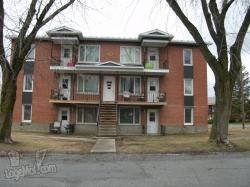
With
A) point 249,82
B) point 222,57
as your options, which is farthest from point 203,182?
point 249,82

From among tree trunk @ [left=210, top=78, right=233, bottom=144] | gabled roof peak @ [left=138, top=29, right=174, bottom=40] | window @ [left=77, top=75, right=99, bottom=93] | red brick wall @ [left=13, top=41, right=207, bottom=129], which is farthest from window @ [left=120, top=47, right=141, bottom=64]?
tree trunk @ [left=210, top=78, right=233, bottom=144]

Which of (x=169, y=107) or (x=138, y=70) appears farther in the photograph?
(x=169, y=107)

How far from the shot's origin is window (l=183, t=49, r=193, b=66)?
32.2m

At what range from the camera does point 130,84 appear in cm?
3134

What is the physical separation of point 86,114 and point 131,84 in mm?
4542

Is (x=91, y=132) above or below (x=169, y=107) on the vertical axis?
below

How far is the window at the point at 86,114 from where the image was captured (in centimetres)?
3106

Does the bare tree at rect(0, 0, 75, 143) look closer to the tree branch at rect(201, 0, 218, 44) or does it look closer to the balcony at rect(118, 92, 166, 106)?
the tree branch at rect(201, 0, 218, 44)

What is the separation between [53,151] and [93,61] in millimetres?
16645

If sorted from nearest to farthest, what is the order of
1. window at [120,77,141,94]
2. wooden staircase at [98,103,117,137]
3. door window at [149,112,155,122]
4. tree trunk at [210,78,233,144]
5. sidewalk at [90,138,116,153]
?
1. sidewalk at [90,138,116,153]
2. tree trunk at [210,78,233,144]
3. wooden staircase at [98,103,117,137]
4. window at [120,77,141,94]
5. door window at [149,112,155,122]

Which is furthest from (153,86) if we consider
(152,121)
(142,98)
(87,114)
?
(87,114)

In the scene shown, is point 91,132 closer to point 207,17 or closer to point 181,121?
point 181,121

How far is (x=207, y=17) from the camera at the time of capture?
57.6ft

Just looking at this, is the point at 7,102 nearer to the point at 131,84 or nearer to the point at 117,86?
the point at 117,86
